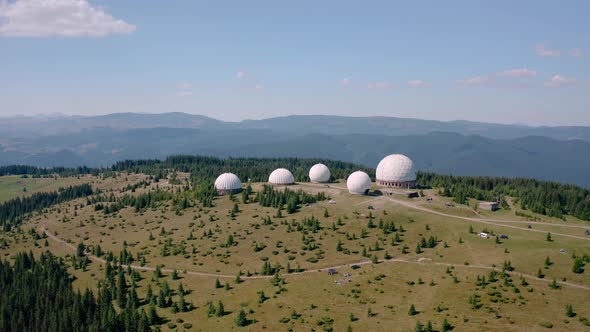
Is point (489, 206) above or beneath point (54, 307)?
above

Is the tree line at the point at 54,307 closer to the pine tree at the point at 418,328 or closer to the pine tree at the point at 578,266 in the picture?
the pine tree at the point at 418,328

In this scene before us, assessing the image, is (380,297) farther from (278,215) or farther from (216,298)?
(278,215)

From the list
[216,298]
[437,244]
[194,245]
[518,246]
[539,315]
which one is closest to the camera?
[539,315]

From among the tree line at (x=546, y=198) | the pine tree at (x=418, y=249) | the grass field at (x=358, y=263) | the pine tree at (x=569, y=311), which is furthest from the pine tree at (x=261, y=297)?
the tree line at (x=546, y=198)

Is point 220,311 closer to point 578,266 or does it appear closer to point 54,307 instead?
point 54,307

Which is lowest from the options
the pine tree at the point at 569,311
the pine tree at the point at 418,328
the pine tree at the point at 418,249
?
the pine tree at the point at 418,328

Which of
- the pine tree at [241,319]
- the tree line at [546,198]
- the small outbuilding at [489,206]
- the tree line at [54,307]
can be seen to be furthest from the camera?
the tree line at [546,198]

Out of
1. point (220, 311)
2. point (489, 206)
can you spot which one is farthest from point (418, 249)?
point (220, 311)

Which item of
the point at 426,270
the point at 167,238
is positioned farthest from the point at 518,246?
the point at 167,238
